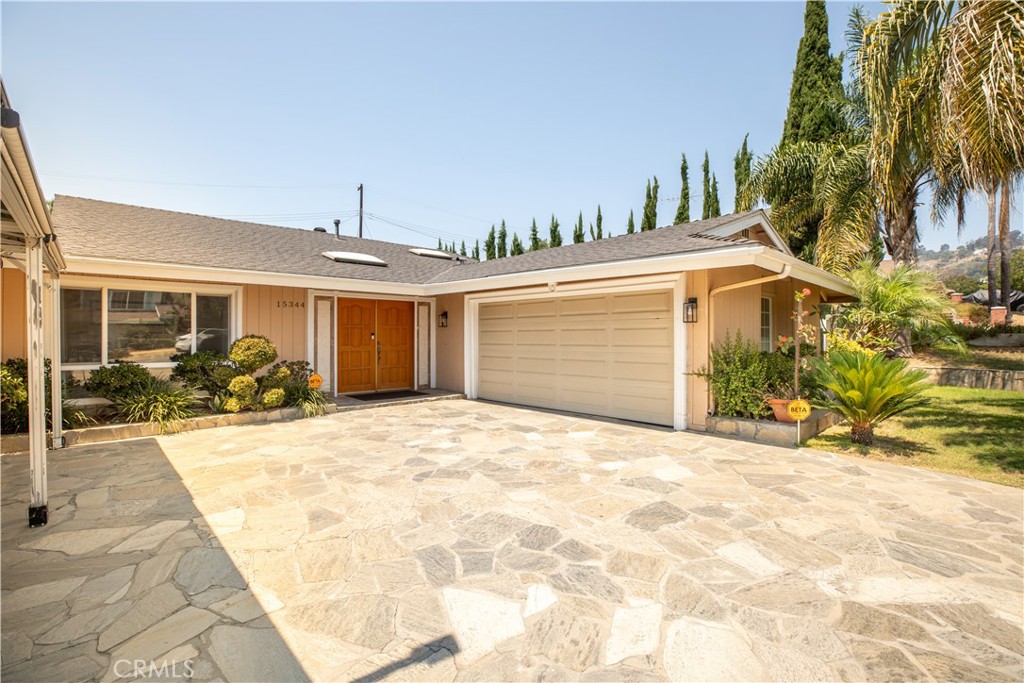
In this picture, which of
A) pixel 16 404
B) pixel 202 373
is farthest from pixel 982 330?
pixel 16 404

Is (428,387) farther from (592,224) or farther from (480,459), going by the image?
(592,224)

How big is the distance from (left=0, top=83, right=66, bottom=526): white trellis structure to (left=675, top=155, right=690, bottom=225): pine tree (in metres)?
21.9

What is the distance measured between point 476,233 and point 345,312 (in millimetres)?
20505

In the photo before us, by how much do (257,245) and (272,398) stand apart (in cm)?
394

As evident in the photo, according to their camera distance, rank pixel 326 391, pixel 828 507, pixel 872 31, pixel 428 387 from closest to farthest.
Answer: pixel 828 507
pixel 872 31
pixel 326 391
pixel 428 387

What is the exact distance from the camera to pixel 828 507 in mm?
4004

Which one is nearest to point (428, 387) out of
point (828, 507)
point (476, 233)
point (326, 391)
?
point (326, 391)

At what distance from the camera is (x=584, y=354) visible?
8633 mm

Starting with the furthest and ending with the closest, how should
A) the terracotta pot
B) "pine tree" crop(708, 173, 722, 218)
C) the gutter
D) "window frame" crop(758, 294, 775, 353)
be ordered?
"pine tree" crop(708, 173, 722, 218) → "window frame" crop(758, 294, 775, 353) → the terracotta pot → the gutter

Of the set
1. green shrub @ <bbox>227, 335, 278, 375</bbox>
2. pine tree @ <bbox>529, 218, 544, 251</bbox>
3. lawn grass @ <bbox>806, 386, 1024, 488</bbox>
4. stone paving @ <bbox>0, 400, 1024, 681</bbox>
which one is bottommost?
stone paving @ <bbox>0, 400, 1024, 681</bbox>

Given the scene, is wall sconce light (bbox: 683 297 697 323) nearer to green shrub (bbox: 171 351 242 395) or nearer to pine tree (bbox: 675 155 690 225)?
green shrub (bbox: 171 351 242 395)

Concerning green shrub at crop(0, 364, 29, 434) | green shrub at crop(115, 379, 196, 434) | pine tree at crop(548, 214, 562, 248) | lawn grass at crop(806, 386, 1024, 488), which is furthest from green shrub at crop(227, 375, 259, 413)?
pine tree at crop(548, 214, 562, 248)
